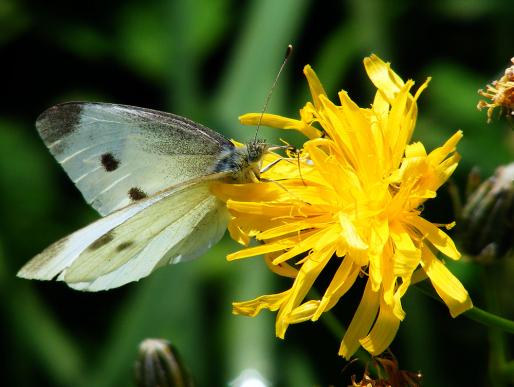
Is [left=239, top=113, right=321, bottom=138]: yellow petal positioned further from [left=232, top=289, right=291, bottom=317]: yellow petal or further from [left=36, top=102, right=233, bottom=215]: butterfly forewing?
[left=232, top=289, right=291, bottom=317]: yellow petal

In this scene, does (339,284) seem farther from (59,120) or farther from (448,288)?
(59,120)

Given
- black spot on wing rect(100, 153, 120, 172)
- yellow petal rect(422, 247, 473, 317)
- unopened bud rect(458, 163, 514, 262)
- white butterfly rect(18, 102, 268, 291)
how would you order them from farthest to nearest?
black spot on wing rect(100, 153, 120, 172) < unopened bud rect(458, 163, 514, 262) < white butterfly rect(18, 102, 268, 291) < yellow petal rect(422, 247, 473, 317)

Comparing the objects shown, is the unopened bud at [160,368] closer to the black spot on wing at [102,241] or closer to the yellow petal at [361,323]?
the black spot on wing at [102,241]

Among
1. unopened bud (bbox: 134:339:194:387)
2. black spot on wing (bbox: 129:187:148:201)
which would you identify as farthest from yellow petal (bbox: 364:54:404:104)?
unopened bud (bbox: 134:339:194:387)

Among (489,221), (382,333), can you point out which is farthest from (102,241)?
(489,221)

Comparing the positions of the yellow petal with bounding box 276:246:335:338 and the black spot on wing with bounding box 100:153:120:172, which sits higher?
the black spot on wing with bounding box 100:153:120:172

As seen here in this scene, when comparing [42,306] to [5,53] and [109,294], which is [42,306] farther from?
[5,53]

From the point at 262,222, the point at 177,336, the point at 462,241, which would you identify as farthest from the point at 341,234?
the point at 177,336
